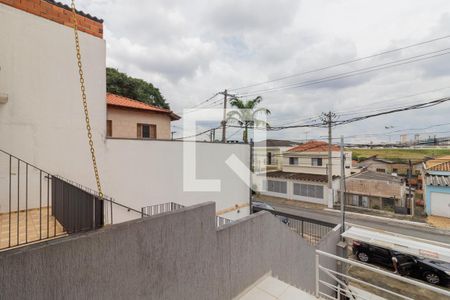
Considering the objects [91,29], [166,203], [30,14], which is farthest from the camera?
[166,203]

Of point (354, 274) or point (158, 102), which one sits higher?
point (158, 102)

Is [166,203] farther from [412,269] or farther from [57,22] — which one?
[412,269]

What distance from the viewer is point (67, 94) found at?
568 cm

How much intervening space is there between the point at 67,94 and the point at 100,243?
5337 millimetres

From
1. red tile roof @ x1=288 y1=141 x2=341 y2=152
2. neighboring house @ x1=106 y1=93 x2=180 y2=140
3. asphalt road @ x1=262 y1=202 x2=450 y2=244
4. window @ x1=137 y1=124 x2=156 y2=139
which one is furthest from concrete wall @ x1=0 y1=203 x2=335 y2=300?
red tile roof @ x1=288 y1=141 x2=341 y2=152

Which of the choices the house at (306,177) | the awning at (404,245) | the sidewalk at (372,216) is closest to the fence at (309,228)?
the awning at (404,245)

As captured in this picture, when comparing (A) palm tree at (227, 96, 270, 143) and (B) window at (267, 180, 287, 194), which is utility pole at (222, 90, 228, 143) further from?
(B) window at (267, 180, 287, 194)

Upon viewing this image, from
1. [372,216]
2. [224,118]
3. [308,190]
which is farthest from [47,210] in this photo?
[308,190]

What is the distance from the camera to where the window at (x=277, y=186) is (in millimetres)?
22344

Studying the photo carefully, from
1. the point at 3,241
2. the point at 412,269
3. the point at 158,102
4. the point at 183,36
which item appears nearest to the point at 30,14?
the point at 183,36

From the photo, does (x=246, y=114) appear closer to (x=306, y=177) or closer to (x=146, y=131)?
(x=146, y=131)

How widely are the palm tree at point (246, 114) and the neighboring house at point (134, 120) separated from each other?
4.98 metres

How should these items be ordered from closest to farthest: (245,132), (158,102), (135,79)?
1. (245,132)
2. (135,79)
3. (158,102)

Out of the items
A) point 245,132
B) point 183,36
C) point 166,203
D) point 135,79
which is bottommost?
point 166,203
